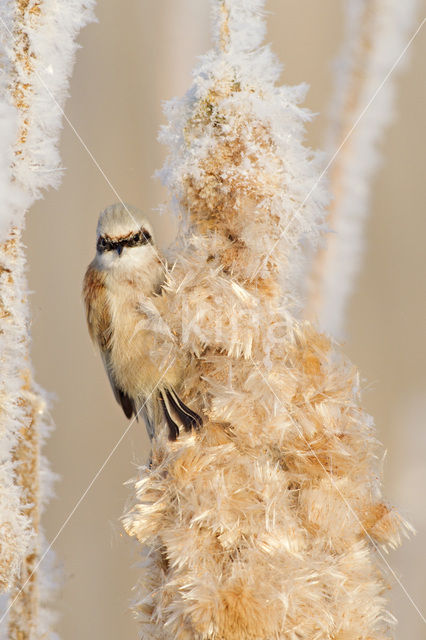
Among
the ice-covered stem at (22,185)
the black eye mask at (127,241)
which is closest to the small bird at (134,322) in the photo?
the black eye mask at (127,241)

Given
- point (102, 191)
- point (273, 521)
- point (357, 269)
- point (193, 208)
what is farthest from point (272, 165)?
point (102, 191)

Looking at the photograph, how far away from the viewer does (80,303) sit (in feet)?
4.32

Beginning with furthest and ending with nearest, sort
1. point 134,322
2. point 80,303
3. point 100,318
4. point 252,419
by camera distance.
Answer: point 80,303 → point 100,318 → point 134,322 → point 252,419

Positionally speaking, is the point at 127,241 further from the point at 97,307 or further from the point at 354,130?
the point at 354,130

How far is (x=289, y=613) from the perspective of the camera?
584mm

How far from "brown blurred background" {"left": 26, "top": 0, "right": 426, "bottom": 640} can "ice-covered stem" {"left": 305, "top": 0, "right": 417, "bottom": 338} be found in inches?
4.2

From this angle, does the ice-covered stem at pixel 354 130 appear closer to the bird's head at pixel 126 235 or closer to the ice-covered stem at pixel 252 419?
the ice-covered stem at pixel 252 419

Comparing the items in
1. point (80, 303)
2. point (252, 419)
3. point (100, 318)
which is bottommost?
point (80, 303)

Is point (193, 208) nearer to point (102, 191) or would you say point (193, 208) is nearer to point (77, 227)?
point (102, 191)

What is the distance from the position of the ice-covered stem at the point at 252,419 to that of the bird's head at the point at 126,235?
13cm

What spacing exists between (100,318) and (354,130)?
0.50 m

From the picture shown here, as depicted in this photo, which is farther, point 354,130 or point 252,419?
point 354,130

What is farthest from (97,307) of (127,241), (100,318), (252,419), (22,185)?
(252,419)

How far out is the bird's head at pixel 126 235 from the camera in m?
0.85
